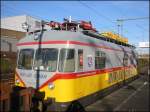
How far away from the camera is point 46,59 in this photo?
10312mm

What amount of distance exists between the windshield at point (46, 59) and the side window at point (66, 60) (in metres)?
0.22

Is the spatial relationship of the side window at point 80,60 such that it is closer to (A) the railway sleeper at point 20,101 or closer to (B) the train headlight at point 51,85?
(B) the train headlight at point 51,85

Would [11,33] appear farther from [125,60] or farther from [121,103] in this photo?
[121,103]

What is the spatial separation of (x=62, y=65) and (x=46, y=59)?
69cm

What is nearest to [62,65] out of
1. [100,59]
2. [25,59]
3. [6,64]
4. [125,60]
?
[25,59]

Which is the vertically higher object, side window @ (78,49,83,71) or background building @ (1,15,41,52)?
background building @ (1,15,41,52)

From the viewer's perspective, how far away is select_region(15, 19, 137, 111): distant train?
32.5ft

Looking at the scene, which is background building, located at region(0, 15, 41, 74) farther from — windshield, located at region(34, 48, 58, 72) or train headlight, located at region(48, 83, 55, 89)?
→ train headlight, located at region(48, 83, 55, 89)

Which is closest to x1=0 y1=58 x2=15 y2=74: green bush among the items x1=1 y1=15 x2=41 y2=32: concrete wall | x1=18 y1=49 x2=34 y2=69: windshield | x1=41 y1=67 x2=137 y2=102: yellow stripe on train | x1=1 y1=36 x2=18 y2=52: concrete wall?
x1=1 y1=36 x2=18 y2=52: concrete wall

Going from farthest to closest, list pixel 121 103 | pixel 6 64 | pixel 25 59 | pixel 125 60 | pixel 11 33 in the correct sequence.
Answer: pixel 11 33 → pixel 6 64 → pixel 125 60 → pixel 121 103 → pixel 25 59

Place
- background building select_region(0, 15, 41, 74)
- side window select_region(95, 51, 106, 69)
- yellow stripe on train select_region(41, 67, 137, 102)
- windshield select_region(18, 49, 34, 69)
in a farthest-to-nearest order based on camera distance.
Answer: background building select_region(0, 15, 41, 74), side window select_region(95, 51, 106, 69), windshield select_region(18, 49, 34, 69), yellow stripe on train select_region(41, 67, 137, 102)

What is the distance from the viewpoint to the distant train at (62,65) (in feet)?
32.5

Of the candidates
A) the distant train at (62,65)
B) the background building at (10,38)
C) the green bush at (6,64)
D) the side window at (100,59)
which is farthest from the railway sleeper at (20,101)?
the green bush at (6,64)

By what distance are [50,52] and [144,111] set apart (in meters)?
Result: 4.52
